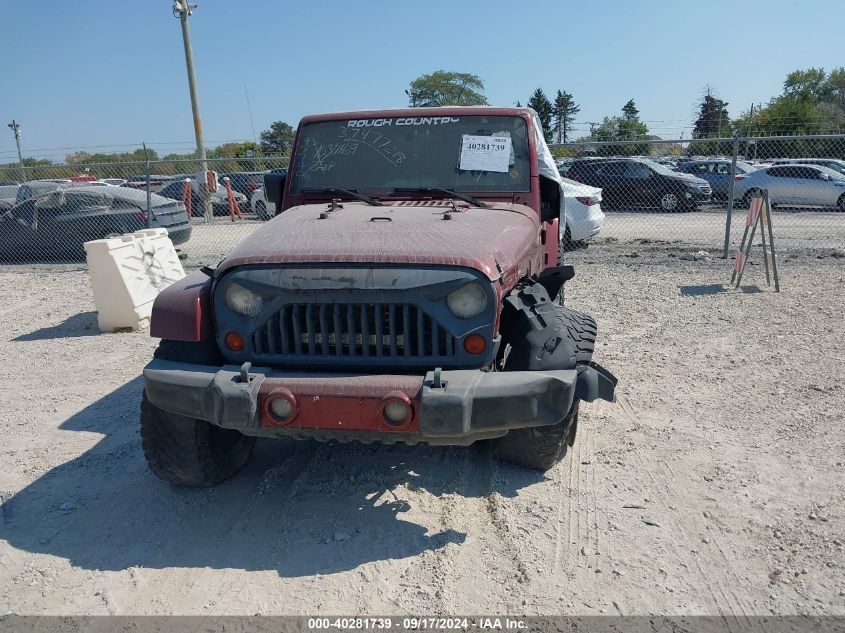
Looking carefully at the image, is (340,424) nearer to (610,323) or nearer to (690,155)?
(610,323)

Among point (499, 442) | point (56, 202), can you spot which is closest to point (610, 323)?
point (499, 442)

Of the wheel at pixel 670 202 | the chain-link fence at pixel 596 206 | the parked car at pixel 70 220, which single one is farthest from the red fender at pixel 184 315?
the wheel at pixel 670 202

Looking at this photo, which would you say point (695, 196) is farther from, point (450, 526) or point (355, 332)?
point (355, 332)

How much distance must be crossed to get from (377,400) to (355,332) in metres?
0.39

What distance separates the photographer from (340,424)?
3.12 meters

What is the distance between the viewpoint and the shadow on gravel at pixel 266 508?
3395 mm

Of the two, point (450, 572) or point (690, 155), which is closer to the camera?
point (450, 572)

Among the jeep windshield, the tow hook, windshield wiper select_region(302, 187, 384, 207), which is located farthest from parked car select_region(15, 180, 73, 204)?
the tow hook

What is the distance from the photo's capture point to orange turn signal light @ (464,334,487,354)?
10.6ft

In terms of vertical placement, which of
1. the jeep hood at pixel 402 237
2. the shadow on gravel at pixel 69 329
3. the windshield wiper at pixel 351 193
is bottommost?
the shadow on gravel at pixel 69 329

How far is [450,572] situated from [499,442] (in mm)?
1005

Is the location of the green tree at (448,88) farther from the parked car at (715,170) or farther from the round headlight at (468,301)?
the round headlight at (468,301)

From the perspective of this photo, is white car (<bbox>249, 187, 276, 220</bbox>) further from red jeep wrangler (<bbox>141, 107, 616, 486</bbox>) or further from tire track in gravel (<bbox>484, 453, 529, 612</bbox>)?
tire track in gravel (<bbox>484, 453, 529, 612</bbox>)

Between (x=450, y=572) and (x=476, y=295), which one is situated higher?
(x=476, y=295)
